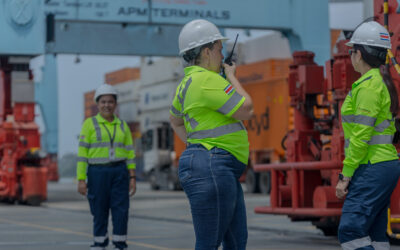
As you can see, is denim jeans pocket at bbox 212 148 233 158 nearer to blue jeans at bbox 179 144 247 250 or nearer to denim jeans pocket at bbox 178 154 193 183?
blue jeans at bbox 179 144 247 250

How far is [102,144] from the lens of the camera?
30.8 ft

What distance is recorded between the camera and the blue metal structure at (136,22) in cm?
2284

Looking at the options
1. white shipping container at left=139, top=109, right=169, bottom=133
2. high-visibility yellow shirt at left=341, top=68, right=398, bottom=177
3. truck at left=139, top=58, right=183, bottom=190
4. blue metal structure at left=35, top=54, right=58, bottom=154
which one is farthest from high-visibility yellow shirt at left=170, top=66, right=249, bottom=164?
blue metal structure at left=35, top=54, right=58, bottom=154

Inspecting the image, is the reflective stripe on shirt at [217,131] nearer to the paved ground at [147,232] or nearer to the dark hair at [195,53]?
the dark hair at [195,53]

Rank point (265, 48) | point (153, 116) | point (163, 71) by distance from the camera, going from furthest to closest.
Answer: point (265, 48) → point (153, 116) → point (163, 71)

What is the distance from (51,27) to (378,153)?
→ 18.4m

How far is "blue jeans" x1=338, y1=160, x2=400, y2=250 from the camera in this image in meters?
5.72

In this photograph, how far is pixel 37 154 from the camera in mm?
23594

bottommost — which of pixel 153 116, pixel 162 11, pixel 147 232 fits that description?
pixel 147 232

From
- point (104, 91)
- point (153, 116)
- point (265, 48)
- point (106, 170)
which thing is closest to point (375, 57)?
point (106, 170)

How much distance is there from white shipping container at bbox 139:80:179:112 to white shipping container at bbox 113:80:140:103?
934 centimetres

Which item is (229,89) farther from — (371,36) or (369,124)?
(371,36)

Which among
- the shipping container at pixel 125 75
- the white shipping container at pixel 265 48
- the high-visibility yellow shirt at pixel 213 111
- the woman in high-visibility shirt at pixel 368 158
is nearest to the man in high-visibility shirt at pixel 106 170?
the woman in high-visibility shirt at pixel 368 158

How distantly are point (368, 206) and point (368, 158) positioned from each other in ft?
1.02
